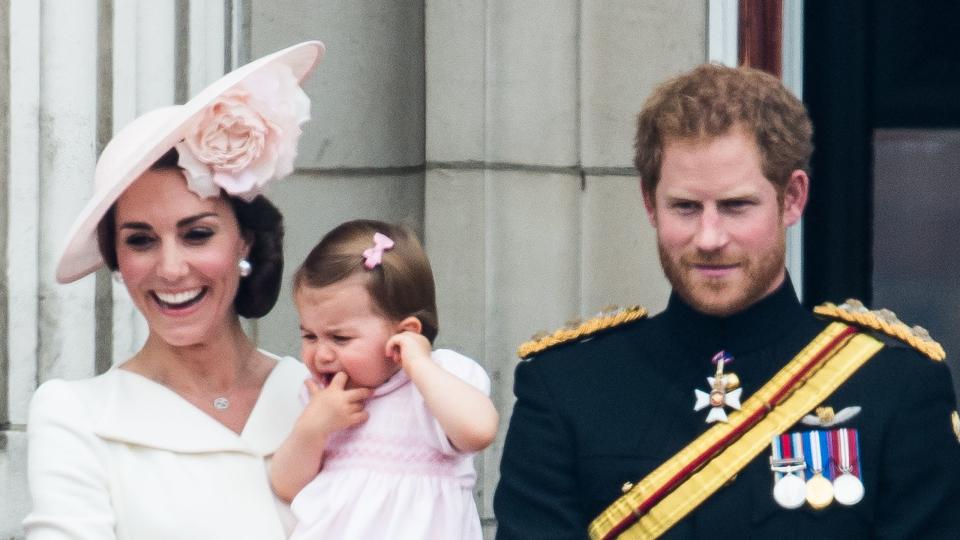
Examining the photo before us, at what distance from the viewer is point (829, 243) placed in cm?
589

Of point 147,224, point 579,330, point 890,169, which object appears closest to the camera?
point 579,330

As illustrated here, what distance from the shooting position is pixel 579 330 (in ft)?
12.2

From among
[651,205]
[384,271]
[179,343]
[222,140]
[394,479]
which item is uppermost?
[222,140]

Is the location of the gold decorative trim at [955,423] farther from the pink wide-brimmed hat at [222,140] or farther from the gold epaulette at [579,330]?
the pink wide-brimmed hat at [222,140]

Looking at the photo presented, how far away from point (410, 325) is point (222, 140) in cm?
47

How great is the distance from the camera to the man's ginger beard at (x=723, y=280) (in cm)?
342

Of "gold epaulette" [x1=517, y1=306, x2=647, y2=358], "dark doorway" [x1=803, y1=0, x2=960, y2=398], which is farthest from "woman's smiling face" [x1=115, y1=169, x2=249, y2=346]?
"dark doorway" [x1=803, y1=0, x2=960, y2=398]

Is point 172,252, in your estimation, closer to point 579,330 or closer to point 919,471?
point 579,330

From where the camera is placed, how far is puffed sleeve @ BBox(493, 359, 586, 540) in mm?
3479

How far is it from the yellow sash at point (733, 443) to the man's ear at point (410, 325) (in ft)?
1.90

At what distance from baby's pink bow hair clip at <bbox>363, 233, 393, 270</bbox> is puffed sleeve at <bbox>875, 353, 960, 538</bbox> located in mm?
968

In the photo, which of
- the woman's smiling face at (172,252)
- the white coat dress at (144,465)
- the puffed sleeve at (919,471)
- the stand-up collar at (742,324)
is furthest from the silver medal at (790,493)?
the woman's smiling face at (172,252)

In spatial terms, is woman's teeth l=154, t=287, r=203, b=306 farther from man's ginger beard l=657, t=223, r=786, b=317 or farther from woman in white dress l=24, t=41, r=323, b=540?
man's ginger beard l=657, t=223, r=786, b=317

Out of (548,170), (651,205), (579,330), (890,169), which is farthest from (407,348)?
(890,169)
